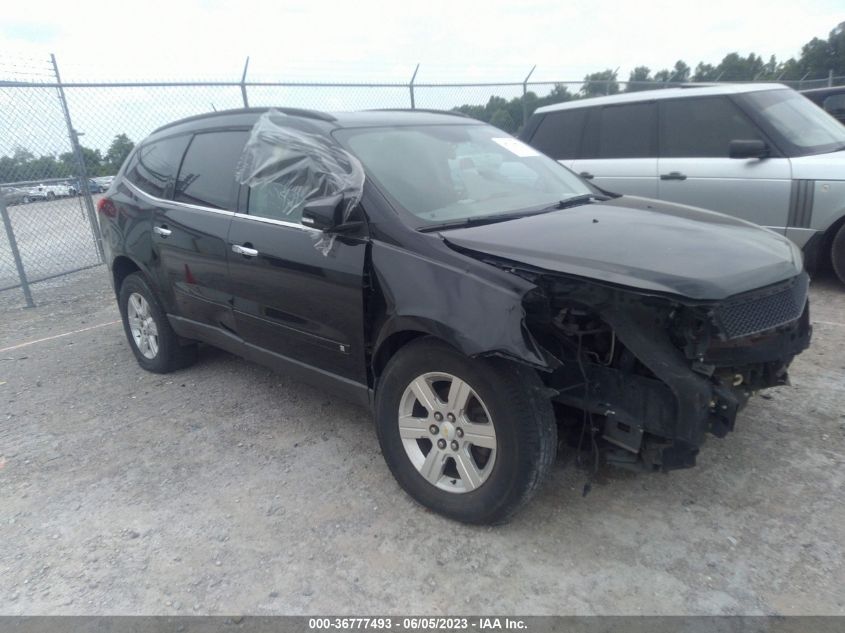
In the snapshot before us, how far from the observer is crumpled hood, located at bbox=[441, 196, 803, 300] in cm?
242

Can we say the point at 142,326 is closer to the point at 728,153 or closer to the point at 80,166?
the point at 80,166

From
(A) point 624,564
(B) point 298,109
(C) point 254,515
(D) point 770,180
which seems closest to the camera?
(A) point 624,564

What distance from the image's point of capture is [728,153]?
5.89m

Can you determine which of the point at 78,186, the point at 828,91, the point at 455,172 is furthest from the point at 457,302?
the point at 828,91

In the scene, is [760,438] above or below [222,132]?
below

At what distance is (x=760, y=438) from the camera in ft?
11.2

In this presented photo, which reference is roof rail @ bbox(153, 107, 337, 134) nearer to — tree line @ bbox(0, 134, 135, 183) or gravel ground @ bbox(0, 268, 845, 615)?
gravel ground @ bbox(0, 268, 845, 615)

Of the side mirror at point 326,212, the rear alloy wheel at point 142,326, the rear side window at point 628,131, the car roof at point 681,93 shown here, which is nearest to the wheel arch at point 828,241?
the car roof at point 681,93

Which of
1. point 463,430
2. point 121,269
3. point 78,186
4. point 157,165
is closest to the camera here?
point 463,430

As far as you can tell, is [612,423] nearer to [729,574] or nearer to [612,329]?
[612,329]

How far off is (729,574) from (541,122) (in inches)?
228

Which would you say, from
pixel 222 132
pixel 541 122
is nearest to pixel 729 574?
pixel 222 132

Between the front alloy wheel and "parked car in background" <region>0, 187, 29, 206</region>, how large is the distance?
6371 mm

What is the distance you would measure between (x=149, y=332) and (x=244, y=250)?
1.69 meters
